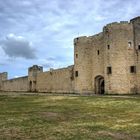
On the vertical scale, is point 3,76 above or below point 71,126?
above

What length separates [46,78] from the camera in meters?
47.3

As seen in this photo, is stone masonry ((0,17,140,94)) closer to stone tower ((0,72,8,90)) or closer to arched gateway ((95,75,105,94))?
arched gateway ((95,75,105,94))

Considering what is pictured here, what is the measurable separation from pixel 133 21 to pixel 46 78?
57.7ft

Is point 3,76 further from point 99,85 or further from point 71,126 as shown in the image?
point 71,126

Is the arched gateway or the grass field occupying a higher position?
the arched gateway

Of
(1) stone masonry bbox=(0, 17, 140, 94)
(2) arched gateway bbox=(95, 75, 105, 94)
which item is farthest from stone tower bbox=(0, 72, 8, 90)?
(2) arched gateway bbox=(95, 75, 105, 94)

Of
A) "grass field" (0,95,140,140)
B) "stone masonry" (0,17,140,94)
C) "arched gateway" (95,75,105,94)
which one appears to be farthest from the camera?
"arched gateway" (95,75,105,94)

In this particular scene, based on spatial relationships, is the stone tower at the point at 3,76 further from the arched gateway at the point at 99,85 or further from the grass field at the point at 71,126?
the grass field at the point at 71,126

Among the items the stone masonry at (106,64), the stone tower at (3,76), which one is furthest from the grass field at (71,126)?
the stone tower at (3,76)

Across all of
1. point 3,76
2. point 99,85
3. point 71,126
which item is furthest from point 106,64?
point 3,76

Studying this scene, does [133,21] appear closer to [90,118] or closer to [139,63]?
[139,63]

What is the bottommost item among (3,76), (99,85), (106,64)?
(99,85)

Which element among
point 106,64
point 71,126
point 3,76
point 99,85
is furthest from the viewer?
point 3,76

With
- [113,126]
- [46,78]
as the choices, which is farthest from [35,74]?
[113,126]
